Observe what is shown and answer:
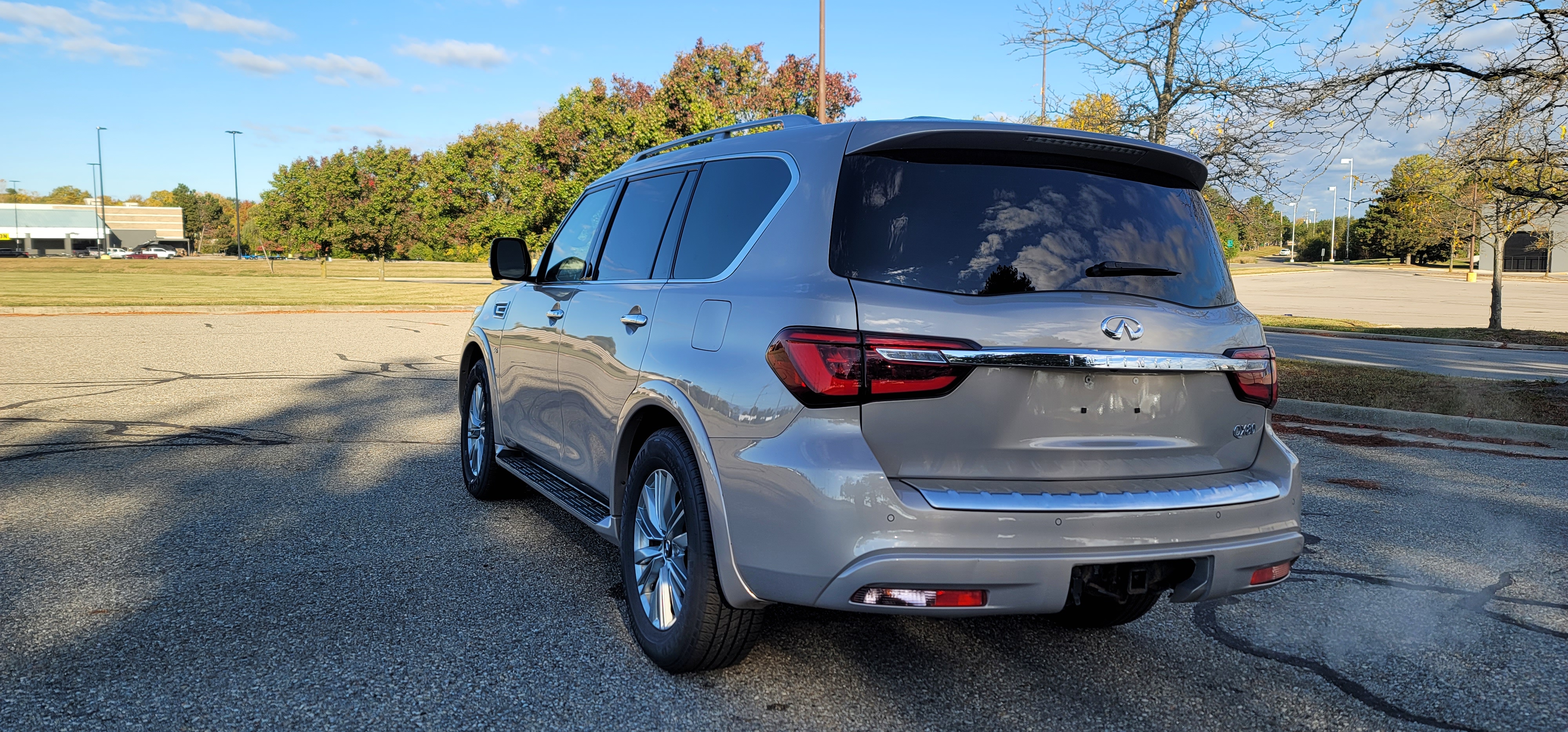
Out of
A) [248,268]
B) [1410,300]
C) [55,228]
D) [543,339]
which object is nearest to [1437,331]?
[1410,300]

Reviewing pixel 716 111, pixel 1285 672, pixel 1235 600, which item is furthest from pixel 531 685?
pixel 716 111

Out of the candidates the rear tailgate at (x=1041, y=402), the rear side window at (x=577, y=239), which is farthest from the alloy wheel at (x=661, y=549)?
the rear side window at (x=577, y=239)

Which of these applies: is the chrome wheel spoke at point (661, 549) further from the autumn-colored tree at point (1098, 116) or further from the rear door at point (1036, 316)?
the autumn-colored tree at point (1098, 116)

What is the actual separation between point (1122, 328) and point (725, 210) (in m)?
1.47

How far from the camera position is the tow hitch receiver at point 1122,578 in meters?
2.90

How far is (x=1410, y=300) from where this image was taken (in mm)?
38531

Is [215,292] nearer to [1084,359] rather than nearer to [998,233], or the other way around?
[998,233]

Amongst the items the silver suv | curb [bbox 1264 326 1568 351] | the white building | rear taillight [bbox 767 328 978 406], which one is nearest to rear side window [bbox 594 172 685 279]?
the silver suv

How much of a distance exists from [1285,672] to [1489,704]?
0.59 meters

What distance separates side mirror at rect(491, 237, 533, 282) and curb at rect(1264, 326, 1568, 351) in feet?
47.8

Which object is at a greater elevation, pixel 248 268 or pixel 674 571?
pixel 248 268

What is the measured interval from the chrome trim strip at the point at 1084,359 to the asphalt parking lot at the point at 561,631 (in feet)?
3.56

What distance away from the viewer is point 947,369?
9.37ft

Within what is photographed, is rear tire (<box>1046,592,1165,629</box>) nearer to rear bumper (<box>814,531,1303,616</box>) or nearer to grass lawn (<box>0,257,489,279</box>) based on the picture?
rear bumper (<box>814,531,1303,616</box>)
